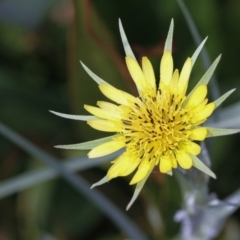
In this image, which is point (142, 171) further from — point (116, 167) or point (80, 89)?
point (80, 89)

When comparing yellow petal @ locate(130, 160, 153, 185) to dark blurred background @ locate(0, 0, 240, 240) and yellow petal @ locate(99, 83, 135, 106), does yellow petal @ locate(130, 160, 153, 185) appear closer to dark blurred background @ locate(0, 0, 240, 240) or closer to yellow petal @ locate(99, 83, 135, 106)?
yellow petal @ locate(99, 83, 135, 106)

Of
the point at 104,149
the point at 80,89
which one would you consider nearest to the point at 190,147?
the point at 104,149

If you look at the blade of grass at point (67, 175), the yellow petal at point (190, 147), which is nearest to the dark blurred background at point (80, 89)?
the blade of grass at point (67, 175)

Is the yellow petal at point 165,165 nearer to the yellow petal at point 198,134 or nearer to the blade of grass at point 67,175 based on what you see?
the yellow petal at point 198,134

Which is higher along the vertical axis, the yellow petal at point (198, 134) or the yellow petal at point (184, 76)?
the yellow petal at point (184, 76)

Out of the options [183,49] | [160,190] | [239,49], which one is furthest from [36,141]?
[239,49]

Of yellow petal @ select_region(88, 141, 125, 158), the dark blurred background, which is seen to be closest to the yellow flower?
yellow petal @ select_region(88, 141, 125, 158)
